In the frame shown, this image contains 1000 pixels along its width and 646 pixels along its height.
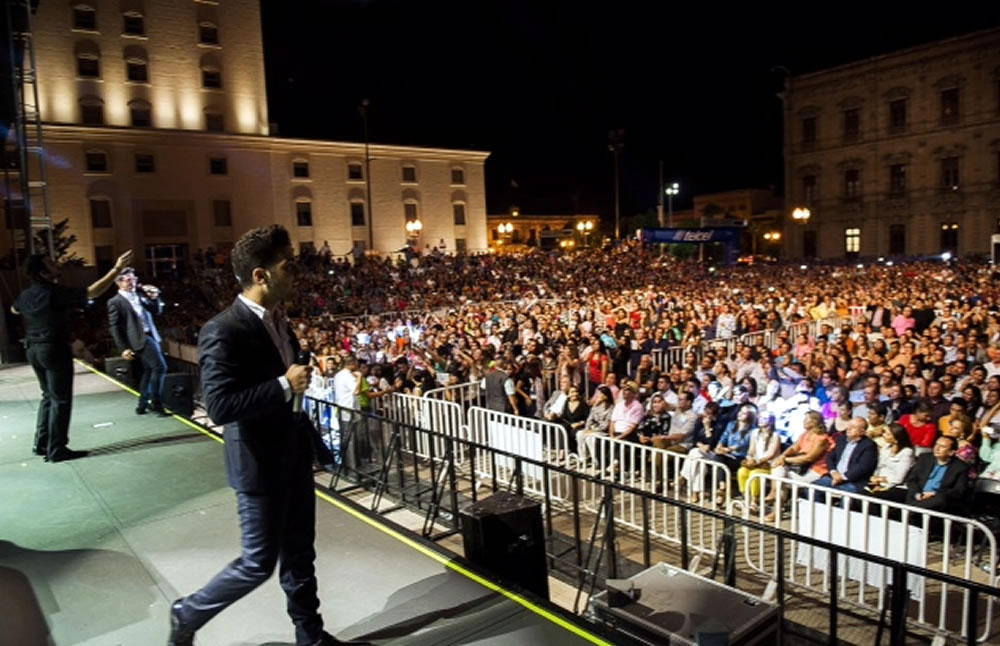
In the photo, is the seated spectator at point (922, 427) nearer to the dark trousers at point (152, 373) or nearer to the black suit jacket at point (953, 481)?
the black suit jacket at point (953, 481)

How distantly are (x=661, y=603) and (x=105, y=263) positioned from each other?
37.9 metres

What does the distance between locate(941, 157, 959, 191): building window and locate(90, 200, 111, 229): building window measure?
49.8m

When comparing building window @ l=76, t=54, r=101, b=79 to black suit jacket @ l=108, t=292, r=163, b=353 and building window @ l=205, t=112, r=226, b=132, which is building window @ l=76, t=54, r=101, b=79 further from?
black suit jacket @ l=108, t=292, r=163, b=353

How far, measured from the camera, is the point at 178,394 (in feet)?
28.1

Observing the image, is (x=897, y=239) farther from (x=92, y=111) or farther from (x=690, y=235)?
(x=92, y=111)

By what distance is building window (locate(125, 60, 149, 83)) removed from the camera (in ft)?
120

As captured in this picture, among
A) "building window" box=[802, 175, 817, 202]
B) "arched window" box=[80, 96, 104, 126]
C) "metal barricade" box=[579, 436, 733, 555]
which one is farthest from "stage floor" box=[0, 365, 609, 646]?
"building window" box=[802, 175, 817, 202]

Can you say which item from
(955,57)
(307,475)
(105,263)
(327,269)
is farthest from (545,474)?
(955,57)

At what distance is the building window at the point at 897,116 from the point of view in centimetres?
4588

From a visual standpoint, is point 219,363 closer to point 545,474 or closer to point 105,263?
point 545,474

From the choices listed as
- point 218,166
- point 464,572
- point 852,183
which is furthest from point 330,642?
point 852,183

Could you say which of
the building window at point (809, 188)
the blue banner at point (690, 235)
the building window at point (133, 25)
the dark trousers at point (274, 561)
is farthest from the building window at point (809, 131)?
the dark trousers at point (274, 561)

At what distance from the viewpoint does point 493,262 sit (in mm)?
34062

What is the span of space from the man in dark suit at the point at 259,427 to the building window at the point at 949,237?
2002 inches
